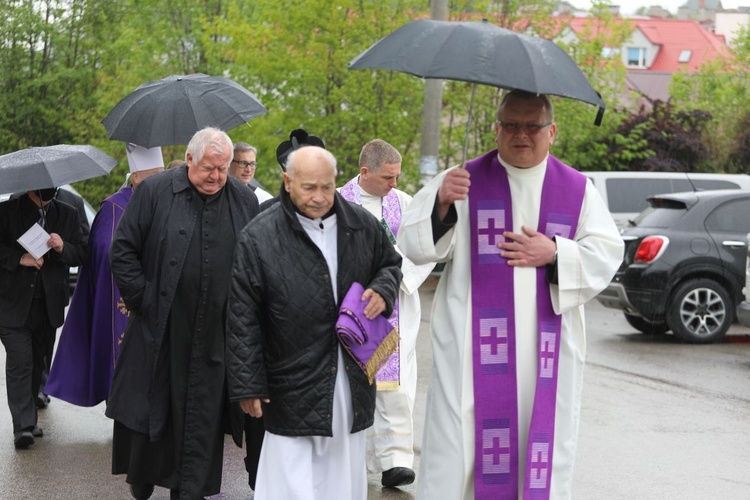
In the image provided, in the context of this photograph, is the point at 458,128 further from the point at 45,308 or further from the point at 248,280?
the point at 248,280

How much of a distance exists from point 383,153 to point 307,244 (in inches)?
102

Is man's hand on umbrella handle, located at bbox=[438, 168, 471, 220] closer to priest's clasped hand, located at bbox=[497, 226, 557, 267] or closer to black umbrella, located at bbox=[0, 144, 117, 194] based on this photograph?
priest's clasped hand, located at bbox=[497, 226, 557, 267]

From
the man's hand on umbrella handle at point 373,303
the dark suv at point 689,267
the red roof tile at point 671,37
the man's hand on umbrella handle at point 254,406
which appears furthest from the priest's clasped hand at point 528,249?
the red roof tile at point 671,37

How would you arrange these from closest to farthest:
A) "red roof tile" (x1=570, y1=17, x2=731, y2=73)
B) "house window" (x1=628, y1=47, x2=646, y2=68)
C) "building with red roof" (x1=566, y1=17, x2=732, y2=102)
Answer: "building with red roof" (x1=566, y1=17, x2=732, y2=102)
"red roof tile" (x1=570, y1=17, x2=731, y2=73)
"house window" (x1=628, y1=47, x2=646, y2=68)

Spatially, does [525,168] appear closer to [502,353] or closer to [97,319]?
[502,353]

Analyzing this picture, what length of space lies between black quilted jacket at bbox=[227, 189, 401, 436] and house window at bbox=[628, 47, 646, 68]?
82421 mm

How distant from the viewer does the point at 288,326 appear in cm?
539

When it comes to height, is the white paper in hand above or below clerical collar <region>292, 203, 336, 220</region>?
below

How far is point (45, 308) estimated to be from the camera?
29.5 ft

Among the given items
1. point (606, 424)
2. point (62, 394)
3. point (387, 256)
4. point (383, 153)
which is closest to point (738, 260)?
point (606, 424)

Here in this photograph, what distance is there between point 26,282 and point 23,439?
3.51 ft

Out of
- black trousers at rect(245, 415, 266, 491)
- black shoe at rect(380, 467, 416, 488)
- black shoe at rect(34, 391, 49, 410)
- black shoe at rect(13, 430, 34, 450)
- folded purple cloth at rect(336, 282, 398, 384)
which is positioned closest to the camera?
folded purple cloth at rect(336, 282, 398, 384)

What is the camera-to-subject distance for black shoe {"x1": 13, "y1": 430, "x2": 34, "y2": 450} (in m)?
8.65

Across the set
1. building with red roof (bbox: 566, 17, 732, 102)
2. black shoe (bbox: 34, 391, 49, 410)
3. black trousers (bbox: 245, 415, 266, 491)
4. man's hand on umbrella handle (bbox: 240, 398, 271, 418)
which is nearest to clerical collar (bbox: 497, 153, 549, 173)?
man's hand on umbrella handle (bbox: 240, 398, 271, 418)
